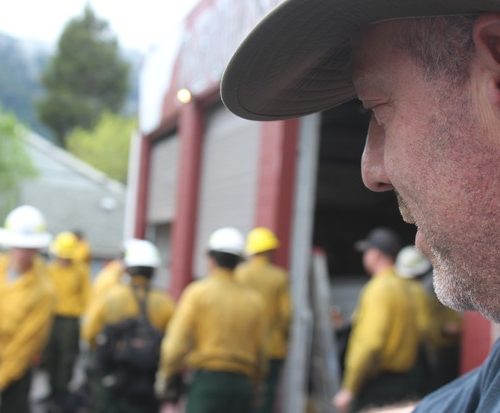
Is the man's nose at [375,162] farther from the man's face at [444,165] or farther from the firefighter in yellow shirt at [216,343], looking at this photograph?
the firefighter in yellow shirt at [216,343]

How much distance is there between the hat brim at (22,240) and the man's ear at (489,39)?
493cm

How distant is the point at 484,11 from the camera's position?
0.88 m

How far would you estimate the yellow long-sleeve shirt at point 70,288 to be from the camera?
9219 mm

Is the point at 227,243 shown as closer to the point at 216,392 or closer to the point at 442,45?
the point at 216,392

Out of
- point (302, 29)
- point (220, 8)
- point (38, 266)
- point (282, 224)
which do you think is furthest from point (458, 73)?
point (220, 8)

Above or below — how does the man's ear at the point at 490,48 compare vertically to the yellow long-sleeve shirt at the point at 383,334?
above

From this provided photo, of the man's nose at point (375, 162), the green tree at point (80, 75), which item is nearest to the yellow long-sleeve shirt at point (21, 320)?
the man's nose at point (375, 162)

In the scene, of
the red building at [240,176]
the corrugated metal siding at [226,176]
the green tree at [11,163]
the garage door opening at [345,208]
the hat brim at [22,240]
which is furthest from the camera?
the green tree at [11,163]

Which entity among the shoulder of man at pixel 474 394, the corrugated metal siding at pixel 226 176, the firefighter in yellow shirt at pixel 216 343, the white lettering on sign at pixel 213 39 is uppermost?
the white lettering on sign at pixel 213 39

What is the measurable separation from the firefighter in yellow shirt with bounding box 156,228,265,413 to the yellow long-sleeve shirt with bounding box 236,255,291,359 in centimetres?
107

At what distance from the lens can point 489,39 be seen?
0.88m

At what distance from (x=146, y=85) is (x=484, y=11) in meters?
12.4

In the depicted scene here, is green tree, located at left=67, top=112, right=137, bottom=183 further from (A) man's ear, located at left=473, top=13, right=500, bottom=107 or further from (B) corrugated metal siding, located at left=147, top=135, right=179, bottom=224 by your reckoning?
(A) man's ear, located at left=473, top=13, right=500, bottom=107

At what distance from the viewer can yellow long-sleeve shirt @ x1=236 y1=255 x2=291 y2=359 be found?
6.44 m
